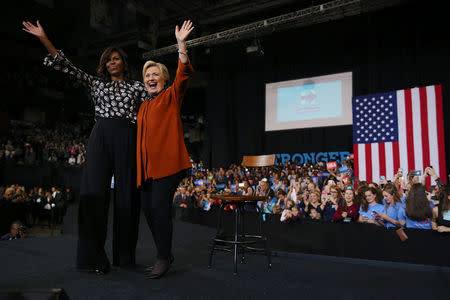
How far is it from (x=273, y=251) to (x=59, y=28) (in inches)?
456

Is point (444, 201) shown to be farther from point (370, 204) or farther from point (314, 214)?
point (314, 214)

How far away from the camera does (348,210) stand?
3.68m

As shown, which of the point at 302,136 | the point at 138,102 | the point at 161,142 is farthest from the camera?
the point at 302,136

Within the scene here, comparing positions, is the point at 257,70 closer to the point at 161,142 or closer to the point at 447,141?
the point at 447,141

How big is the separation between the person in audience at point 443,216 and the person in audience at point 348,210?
2.39 feet

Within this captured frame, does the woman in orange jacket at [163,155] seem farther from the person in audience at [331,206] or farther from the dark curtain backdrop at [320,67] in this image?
the dark curtain backdrop at [320,67]

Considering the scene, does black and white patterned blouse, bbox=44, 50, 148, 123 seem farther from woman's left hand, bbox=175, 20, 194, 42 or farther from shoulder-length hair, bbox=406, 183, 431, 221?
shoulder-length hair, bbox=406, 183, 431, 221

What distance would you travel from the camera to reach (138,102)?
2201mm

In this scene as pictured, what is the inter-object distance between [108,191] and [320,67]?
33.5ft

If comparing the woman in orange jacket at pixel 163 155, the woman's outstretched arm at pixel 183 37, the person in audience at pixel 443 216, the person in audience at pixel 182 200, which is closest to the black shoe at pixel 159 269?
the woman in orange jacket at pixel 163 155

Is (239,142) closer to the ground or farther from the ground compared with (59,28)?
closer to the ground

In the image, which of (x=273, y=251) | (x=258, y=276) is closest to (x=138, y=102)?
(x=258, y=276)

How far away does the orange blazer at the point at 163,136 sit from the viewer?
1973 mm

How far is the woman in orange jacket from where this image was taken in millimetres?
1966
